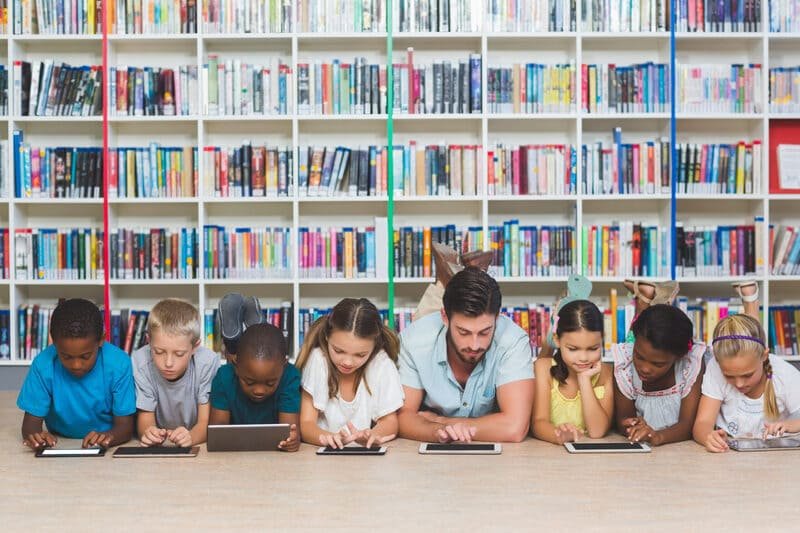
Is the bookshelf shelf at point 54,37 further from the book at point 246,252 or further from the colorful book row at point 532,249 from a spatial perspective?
the colorful book row at point 532,249

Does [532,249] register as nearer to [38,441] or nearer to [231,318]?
[231,318]

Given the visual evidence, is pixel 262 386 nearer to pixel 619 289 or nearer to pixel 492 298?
pixel 492 298

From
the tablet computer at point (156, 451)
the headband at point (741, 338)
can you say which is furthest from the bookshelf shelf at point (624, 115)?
the tablet computer at point (156, 451)

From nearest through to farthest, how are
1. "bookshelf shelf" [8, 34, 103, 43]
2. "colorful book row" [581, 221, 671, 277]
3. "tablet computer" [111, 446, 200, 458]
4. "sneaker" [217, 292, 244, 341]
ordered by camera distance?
"tablet computer" [111, 446, 200, 458] → "sneaker" [217, 292, 244, 341] → "bookshelf shelf" [8, 34, 103, 43] → "colorful book row" [581, 221, 671, 277]

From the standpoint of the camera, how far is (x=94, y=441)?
2238mm

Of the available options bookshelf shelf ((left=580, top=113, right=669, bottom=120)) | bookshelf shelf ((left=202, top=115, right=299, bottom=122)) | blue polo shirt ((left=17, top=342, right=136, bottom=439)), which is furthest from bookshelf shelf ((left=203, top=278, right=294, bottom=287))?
blue polo shirt ((left=17, top=342, right=136, bottom=439))

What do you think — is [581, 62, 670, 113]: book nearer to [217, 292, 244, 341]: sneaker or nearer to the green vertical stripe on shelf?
the green vertical stripe on shelf

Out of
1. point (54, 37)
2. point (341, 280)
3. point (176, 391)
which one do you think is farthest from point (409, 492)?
point (54, 37)

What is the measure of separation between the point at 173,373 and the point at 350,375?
0.47 meters

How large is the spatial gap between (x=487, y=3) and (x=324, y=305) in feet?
5.49

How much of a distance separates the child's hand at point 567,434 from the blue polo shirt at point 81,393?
3.57 ft

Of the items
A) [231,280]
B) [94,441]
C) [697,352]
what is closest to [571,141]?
[231,280]

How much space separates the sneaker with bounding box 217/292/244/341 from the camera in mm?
3090

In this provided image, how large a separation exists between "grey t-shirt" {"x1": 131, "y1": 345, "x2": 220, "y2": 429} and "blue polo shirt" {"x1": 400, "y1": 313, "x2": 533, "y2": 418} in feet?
1.77
